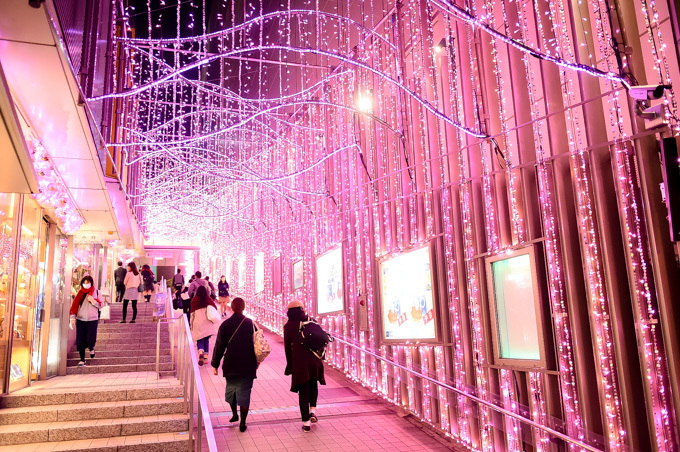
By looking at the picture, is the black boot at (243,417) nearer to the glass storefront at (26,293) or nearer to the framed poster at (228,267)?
the glass storefront at (26,293)

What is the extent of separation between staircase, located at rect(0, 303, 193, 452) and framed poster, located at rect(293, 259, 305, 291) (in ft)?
14.9

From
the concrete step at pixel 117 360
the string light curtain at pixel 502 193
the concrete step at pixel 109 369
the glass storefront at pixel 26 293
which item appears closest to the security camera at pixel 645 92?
the string light curtain at pixel 502 193

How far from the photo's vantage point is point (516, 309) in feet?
16.8

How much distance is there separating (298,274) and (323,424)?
587 cm

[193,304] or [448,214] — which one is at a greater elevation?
[448,214]

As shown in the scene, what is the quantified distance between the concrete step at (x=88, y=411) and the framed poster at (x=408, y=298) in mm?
2893

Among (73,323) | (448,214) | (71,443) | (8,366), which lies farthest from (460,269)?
(73,323)

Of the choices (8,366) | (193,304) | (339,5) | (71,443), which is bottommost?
(71,443)

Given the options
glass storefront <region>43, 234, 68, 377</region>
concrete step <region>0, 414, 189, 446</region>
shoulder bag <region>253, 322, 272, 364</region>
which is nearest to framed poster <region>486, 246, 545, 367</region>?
shoulder bag <region>253, 322, 272, 364</region>

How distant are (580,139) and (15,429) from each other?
605 cm

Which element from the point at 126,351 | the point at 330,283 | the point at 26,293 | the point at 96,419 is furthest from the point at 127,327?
the point at 96,419

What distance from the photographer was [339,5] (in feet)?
29.6

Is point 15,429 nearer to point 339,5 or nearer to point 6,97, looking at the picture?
point 6,97

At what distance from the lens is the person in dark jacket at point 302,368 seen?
603cm
